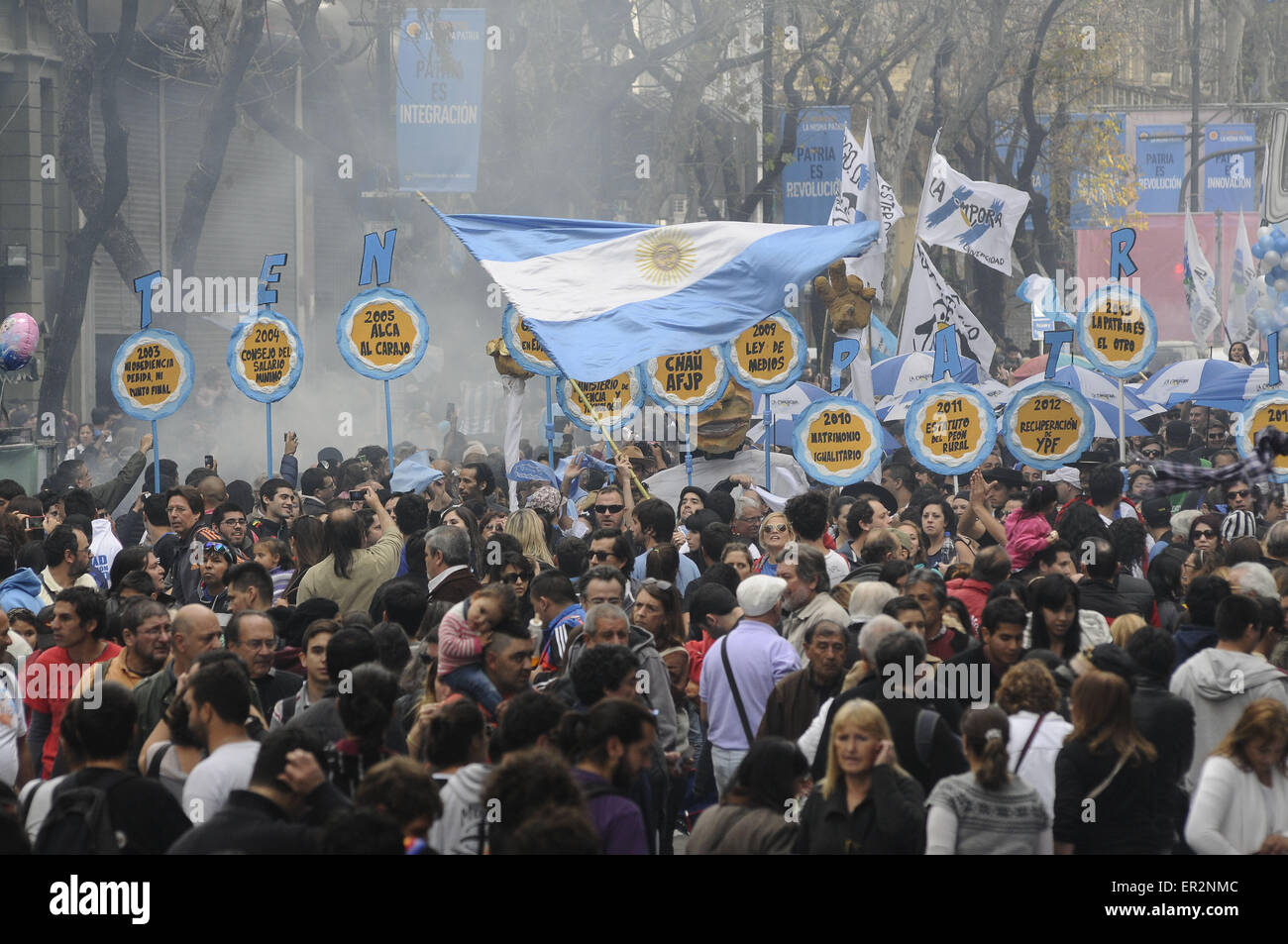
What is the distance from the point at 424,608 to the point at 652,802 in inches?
67.4

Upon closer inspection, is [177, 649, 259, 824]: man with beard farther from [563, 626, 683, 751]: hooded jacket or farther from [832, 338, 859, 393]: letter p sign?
[832, 338, 859, 393]: letter p sign

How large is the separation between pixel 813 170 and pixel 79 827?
75.0 ft

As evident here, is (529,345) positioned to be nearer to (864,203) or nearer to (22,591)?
(22,591)

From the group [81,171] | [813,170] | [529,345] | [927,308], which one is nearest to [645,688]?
[529,345]

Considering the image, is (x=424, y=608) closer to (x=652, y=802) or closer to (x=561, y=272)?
(x=652, y=802)

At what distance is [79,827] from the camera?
169 inches

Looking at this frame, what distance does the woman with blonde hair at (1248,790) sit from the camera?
484cm

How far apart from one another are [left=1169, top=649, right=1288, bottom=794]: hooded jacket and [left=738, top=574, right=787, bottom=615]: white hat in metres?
1.48

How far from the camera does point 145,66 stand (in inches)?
977

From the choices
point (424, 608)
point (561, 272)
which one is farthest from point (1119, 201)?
point (424, 608)

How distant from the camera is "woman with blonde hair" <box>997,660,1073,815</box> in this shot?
5133 millimetres

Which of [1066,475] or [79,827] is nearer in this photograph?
[79,827]

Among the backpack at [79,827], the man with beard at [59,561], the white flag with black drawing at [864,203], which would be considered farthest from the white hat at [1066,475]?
the backpack at [79,827]

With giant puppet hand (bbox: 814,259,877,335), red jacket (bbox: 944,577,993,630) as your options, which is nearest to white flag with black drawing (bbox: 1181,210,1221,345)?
giant puppet hand (bbox: 814,259,877,335)
